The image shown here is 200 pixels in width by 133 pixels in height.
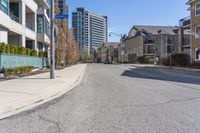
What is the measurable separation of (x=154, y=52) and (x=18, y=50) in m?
73.4

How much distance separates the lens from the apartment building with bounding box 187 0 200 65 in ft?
164

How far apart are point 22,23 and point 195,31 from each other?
25.3 m

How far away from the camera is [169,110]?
10.4m

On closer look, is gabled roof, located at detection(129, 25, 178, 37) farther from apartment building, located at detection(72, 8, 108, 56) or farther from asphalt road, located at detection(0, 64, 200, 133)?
asphalt road, located at detection(0, 64, 200, 133)

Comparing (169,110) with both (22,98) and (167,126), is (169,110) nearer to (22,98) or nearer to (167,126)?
(167,126)

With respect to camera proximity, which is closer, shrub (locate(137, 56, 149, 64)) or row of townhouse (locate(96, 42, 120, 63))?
shrub (locate(137, 56, 149, 64))

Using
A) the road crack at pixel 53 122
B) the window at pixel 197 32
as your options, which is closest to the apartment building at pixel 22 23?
the road crack at pixel 53 122

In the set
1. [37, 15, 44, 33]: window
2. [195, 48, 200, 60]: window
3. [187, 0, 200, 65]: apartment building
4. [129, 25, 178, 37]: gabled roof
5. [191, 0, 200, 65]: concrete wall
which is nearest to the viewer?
[37, 15, 44, 33]: window

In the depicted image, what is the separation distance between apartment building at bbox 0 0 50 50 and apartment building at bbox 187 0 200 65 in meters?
21.3

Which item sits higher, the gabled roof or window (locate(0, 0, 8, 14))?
the gabled roof

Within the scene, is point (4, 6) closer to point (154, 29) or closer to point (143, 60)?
point (143, 60)

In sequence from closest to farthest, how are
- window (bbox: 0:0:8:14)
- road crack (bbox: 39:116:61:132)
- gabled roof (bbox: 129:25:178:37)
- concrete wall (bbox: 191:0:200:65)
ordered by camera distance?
road crack (bbox: 39:116:61:132)
window (bbox: 0:0:8:14)
concrete wall (bbox: 191:0:200:65)
gabled roof (bbox: 129:25:178:37)

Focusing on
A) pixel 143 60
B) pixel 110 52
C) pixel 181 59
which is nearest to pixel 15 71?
pixel 181 59

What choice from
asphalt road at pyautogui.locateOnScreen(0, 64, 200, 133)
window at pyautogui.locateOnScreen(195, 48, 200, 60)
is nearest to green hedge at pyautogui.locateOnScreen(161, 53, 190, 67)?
window at pyautogui.locateOnScreen(195, 48, 200, 60)
